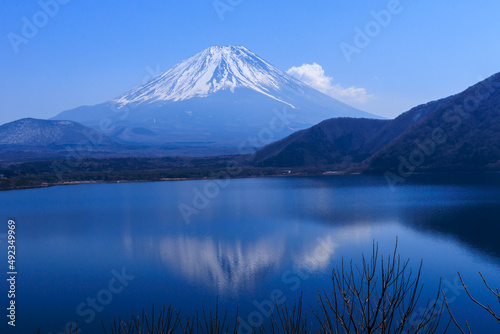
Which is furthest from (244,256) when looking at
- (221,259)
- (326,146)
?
(326,146)

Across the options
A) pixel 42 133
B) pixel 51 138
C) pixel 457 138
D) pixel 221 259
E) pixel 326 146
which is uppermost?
pixel 42 133

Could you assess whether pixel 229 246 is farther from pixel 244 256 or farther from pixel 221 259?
pixel 221 259

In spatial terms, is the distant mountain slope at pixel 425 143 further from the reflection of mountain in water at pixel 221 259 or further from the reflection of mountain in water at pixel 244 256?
the reflection of mountain in water at pixel 221 259

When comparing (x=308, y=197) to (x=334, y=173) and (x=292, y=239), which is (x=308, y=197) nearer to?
(x=292, y=239)

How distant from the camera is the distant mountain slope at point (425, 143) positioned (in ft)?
90.0

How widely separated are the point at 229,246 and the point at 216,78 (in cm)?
8956

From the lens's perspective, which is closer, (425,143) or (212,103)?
(425,143)

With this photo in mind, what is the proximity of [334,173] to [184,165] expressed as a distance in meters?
15.2

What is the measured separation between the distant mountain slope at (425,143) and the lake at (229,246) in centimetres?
779

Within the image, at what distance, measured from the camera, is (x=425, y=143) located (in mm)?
29703

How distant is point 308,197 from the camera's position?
20.1 meters

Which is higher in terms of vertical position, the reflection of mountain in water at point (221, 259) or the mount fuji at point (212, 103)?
the mount fuji at point (212, 103)

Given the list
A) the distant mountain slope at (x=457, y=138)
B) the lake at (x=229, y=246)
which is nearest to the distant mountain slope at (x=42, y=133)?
the distant mountain slope at (x=457, y=138)

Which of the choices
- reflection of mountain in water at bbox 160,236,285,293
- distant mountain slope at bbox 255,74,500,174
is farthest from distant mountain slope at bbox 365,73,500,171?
reflection of mountain in water at bbox 160,236,285,293
